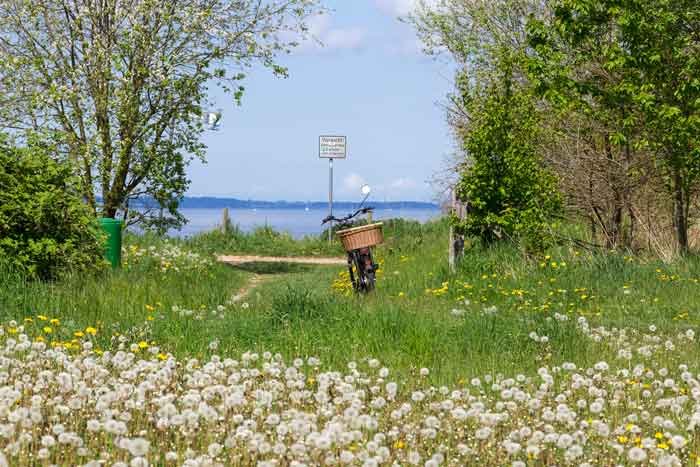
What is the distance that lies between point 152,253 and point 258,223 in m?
11.4

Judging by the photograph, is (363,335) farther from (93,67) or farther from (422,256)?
(93,67)

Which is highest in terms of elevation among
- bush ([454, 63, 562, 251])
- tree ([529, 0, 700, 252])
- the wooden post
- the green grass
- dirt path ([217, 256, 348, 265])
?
tree ([529, 0, 700, 252])

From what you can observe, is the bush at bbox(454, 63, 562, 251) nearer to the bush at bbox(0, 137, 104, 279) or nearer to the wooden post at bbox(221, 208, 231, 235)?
the bush at bbox(0, 137, 104, 279)

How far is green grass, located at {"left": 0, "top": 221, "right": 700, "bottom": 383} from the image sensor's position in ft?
25.2

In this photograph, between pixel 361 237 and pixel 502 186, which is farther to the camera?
pixel 502 186

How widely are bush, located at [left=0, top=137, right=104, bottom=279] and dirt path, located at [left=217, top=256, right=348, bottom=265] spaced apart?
7.88m

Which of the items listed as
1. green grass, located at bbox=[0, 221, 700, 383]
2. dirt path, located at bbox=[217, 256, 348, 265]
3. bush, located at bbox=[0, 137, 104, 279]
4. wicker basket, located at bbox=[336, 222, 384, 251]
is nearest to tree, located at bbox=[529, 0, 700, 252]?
green grass, located at bbox=[0, 221, 700, 383]

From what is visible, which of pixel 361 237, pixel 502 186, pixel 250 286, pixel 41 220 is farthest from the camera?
pixel 250 286

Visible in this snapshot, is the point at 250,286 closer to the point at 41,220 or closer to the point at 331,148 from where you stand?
the point at 41,220

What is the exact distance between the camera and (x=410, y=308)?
10336mm

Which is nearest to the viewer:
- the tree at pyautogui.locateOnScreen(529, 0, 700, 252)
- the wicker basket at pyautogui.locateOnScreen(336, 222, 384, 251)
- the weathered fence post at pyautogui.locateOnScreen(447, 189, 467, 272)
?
the wicker basket at pyautogui.locateOnScreen(336, 222, 384, 251)

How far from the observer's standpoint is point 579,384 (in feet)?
19.4

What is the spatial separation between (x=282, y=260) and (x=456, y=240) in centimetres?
753

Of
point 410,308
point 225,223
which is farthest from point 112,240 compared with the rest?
point 225,223
